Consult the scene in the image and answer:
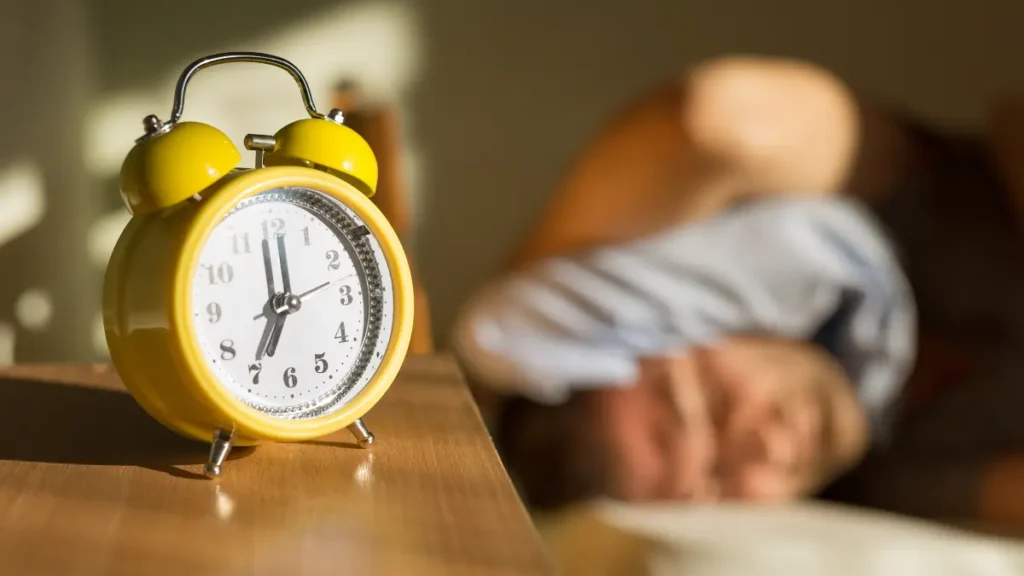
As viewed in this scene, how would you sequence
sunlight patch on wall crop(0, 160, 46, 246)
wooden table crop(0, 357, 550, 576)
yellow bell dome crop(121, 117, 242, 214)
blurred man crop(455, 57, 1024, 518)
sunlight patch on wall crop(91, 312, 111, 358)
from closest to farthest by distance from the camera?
wooden table crop(0, 357, 550, 576) → yellow bell dome crop(121, 117, 242, 214) → sunlight patch on wall crop(0, 160, 46, 246) → sunlight patch on wall crop(91, 312, 111, 358) → blurred man crop(455, 57, 1024, 518)

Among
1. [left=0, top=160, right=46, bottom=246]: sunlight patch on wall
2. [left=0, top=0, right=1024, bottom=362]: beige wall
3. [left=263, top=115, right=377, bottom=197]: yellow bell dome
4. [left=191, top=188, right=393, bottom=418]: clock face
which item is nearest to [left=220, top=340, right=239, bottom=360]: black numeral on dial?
[left=191, top=188, right=393, bottom=418]: clock face

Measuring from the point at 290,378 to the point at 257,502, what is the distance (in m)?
0.09

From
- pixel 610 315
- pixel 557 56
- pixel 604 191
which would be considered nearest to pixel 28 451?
pixel 610 315

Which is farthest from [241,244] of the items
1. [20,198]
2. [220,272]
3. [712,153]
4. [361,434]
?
[712,153]

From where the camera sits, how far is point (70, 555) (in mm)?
400

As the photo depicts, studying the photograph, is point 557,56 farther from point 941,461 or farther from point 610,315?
point 941,461

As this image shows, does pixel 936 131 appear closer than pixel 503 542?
No

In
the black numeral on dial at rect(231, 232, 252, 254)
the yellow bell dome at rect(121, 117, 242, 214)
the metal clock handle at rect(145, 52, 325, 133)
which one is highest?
the metal clock handle at rect(145, 52, 325, 133)

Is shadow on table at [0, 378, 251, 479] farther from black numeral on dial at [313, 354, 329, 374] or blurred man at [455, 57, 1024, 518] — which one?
blurred man at [455, 57, 1024, 518]

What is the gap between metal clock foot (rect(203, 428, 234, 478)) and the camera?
1.68ft

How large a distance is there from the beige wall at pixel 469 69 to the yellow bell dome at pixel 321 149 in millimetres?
674

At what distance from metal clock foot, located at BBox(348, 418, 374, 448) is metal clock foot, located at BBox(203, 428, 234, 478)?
0.26 ft

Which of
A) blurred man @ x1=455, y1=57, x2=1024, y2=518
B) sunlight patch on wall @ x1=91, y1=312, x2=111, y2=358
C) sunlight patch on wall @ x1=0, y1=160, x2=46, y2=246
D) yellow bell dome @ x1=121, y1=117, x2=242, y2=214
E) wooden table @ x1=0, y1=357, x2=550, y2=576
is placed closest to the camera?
wooden table @ x1=0, y1=357, x2=550, y2=576

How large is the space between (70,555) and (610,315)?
954 millimetres
